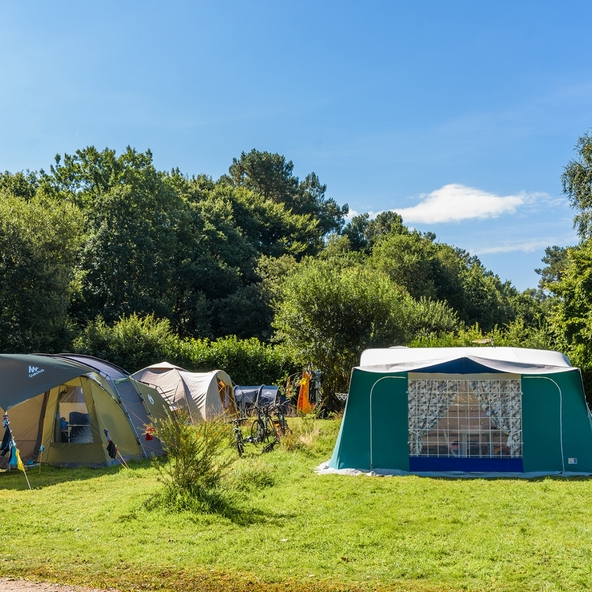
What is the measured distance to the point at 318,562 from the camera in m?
5.82

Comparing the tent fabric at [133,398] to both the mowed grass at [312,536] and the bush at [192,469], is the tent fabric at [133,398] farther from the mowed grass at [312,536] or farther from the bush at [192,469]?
the bush at [192,469]

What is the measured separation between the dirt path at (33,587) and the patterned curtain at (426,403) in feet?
21.9

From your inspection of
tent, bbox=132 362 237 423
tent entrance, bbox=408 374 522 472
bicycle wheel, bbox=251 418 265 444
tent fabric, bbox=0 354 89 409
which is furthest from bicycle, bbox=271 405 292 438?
tent fabric, bbox=0 354 89 409

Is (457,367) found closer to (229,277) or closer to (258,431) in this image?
(258,431)

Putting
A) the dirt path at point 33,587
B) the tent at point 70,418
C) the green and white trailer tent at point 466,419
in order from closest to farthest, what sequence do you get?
the dirt path at point 33,587 → the green and white trailer tent at point 466,419 → the tent at point 70,418

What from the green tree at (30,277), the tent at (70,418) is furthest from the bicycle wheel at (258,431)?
the green tree at (30,277)

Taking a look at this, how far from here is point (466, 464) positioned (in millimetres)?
10688

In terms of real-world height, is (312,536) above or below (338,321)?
below

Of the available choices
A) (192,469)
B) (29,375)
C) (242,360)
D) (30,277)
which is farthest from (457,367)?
(30,277)

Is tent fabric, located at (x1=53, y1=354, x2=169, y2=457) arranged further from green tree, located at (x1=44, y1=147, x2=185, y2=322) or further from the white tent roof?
green tree, located at (x1=44, y1=147, x2=185, y2=322)

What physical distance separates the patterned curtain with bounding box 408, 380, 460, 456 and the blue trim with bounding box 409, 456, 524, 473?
0.25m

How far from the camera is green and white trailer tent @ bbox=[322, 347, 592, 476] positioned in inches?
419

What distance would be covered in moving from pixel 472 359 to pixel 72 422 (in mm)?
7301

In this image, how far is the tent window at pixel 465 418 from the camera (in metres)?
10.8
